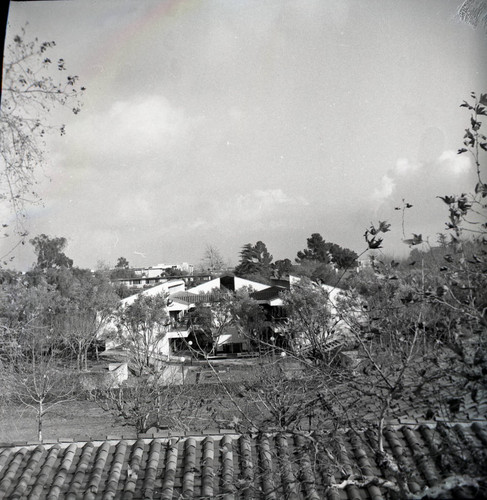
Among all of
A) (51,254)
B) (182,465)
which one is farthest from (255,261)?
(182,465)

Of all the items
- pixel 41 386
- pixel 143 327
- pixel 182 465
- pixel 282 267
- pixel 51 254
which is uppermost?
pixel 51 254

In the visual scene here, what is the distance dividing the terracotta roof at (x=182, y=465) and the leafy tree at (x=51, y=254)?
62.5ft

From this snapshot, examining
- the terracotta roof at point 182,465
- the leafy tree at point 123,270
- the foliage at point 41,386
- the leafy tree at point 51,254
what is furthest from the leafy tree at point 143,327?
the leafy tree at point 123,270

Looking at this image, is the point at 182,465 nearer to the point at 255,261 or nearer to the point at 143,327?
the point at 143,327

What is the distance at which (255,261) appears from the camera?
113 ft

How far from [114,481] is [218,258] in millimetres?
29096

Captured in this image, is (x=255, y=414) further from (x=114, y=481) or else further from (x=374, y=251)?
(x=374, y=251)

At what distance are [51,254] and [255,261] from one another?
13.2 metres

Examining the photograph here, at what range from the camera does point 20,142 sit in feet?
11.4

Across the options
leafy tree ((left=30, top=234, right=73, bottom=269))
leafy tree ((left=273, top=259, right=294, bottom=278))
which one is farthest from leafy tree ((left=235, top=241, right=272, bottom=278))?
leafy tree ((left=30, top=234, right=73, bottom=269))

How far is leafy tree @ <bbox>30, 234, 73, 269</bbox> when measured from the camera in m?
24.2

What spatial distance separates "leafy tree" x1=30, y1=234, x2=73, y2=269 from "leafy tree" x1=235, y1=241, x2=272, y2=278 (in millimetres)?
10985

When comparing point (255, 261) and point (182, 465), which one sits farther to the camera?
point (255, 261)

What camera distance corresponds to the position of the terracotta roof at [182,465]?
4.73 metres
